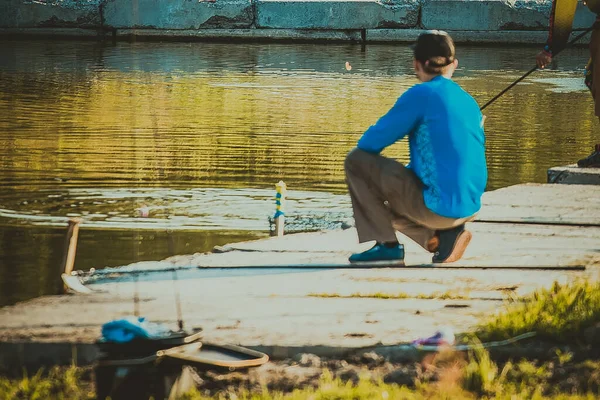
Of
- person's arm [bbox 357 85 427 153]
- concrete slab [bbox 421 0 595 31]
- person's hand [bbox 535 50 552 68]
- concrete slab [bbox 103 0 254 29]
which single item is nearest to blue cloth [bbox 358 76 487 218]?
person's arm [bbox 357 85 427 153]

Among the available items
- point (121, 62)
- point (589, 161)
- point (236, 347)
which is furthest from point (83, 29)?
point (236, 347)

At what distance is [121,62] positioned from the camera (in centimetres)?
1994

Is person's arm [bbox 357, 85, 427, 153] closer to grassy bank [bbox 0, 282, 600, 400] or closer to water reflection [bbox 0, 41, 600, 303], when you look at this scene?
grassy bank [bbox 0, 282, 600, 400]

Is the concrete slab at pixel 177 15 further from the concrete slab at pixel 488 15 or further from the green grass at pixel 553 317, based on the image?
the green grass at pixel 553 317

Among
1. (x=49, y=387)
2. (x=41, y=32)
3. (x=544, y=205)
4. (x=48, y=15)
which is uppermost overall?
(x=48, y=15)

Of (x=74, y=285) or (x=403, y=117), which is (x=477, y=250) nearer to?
(x=403, y=117)

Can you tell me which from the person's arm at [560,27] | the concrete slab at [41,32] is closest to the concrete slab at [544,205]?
the person's arm at [560,27]

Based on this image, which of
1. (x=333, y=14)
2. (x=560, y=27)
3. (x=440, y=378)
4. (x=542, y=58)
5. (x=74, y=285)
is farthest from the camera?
(x=333, y=14)

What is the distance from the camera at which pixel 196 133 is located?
12133 millimetres

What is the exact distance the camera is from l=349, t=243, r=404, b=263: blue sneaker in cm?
593

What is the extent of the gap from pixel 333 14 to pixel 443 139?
1998cm

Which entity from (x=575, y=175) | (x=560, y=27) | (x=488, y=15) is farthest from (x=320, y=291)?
(x=488, y=15)

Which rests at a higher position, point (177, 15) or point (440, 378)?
point (177, 15)

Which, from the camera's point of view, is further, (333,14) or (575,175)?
(333,14)
